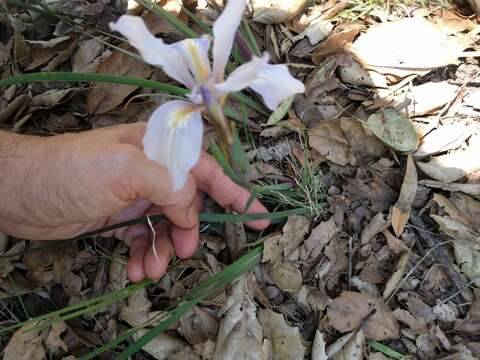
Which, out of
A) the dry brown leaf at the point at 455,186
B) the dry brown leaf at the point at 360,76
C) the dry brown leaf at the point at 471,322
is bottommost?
the dry brown leaf at the point at 471,322

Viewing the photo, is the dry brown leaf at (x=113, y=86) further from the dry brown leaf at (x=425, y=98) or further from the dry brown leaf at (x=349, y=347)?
the dry brown leaf at (x=349, y=347)

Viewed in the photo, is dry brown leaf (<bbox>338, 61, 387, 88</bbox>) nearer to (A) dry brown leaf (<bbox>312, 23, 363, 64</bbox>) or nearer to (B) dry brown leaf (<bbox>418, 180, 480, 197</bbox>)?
(A) dry brown leaf (<bbox>312, 23, 363, 64</bbox>)

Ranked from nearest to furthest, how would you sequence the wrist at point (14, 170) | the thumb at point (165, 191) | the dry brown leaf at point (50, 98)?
the thumb at point (165, 191) < the wrist at point (14, 170) < the dry brown leaf at point (50, 98)

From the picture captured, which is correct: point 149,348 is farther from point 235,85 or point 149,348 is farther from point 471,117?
point 471,117

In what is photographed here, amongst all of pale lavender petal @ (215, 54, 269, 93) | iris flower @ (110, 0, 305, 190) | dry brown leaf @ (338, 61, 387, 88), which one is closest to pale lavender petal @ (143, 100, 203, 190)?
iris flower @ (110, 0, 305, 190)

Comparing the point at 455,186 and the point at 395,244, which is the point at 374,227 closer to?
the point at 395,244

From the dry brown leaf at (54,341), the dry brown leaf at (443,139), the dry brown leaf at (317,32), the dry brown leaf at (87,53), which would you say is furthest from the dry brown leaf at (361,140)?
the dry brown leaf at (54,341)
